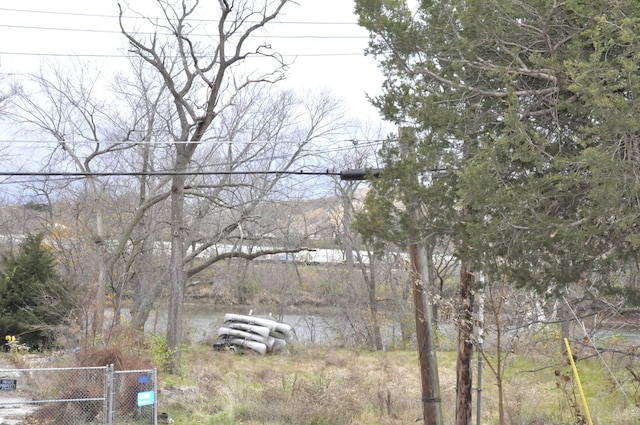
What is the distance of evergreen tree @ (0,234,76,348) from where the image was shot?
2103 cm

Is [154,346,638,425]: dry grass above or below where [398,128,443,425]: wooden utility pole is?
below

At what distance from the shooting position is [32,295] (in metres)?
22.0

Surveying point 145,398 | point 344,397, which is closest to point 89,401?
point 145,398

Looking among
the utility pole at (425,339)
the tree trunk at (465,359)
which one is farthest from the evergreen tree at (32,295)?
the tree trunk at (465,359)

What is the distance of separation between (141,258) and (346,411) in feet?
61.8

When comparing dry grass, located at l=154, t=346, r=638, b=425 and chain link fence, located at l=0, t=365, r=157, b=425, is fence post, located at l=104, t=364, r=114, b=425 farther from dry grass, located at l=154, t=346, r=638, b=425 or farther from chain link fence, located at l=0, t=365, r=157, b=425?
dry grass, located at l=154, t=346, r=638, b=425

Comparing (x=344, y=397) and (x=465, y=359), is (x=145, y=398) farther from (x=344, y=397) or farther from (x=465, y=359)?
(x=465, y=359)

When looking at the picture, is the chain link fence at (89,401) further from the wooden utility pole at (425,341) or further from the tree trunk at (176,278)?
the tree trunk at (176,278)

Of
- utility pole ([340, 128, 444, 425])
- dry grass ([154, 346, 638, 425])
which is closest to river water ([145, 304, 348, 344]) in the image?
dry grass ([154, 346, 638, 425])

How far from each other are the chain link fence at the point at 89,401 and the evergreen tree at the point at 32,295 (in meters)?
7.24

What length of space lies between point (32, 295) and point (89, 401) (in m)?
9.94

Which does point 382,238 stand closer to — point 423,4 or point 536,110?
point 536,110

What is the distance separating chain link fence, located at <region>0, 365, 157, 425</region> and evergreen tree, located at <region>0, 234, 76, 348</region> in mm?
7243

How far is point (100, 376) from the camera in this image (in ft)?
44.0
